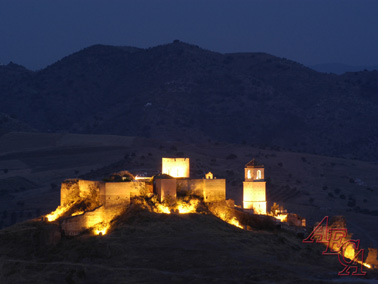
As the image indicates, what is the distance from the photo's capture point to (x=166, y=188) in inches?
2547

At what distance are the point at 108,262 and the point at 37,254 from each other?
6.26m

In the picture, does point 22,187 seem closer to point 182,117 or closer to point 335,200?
point 335,200

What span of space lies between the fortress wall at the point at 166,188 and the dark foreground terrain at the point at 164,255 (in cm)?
309

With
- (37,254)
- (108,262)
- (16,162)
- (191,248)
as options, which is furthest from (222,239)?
(16,162)

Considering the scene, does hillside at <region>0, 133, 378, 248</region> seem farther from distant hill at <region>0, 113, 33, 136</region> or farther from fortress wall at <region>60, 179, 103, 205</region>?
fortress wall at <region>60, 179, 103, 205</region>

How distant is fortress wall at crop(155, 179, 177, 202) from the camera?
6462cm

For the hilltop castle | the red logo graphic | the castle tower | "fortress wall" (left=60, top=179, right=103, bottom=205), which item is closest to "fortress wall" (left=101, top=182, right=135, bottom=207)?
the hilltop castle

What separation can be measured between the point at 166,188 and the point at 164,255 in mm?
9872

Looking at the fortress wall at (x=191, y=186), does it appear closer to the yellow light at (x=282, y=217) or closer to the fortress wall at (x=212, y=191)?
the fortress wall at (x=212, y=191)

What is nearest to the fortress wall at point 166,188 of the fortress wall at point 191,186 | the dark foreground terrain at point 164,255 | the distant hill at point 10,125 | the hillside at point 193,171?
the fortress wall at point 191,186

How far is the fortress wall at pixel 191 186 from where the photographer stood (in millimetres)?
66812

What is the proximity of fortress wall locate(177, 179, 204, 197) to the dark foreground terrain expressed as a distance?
3995 millimetres

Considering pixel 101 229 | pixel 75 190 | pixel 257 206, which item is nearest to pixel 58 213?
pixel 75 190

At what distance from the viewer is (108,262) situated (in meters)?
55.3
